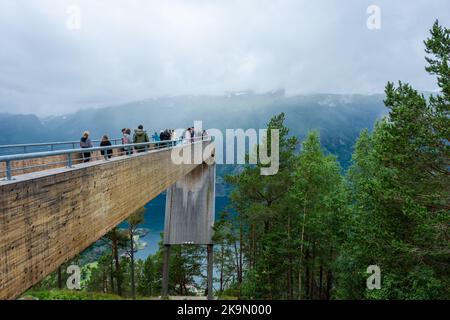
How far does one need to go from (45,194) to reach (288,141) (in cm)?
1890

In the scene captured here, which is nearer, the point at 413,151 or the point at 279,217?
the point at 413,151

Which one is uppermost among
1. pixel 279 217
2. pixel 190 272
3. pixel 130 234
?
pixel 279 217

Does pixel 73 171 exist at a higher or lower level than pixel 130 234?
higher

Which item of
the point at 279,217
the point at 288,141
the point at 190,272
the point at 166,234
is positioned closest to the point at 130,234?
the point at 166,234
